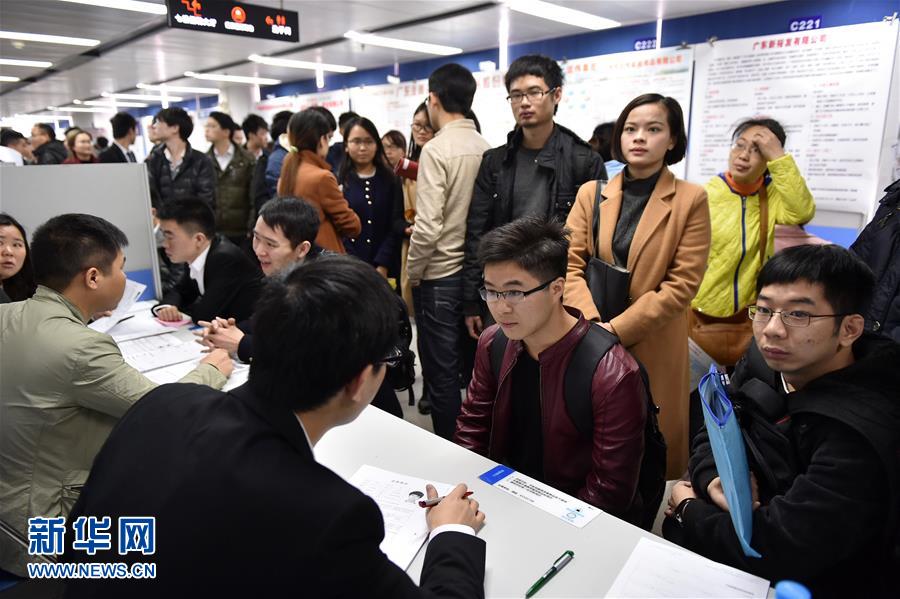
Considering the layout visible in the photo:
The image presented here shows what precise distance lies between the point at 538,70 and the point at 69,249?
1756 millimetres

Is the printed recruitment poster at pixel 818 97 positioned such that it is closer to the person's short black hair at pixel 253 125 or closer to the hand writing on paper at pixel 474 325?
the hand writing on paper at pixel 474 325

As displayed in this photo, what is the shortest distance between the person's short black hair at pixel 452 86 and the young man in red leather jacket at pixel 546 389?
1.14 m

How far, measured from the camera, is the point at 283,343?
812mm

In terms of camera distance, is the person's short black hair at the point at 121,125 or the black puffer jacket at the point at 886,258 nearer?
the black puffer jacket at the point at 886,258

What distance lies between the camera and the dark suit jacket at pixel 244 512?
73 centimetres

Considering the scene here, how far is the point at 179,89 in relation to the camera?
10508mm

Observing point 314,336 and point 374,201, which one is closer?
point 314,336

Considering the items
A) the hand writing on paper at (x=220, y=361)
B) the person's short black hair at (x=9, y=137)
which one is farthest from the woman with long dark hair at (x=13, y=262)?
the person's short black hair at (x=9, y=137)

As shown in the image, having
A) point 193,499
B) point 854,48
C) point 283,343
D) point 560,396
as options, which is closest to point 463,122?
point 560,396

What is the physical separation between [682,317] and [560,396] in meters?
0.81

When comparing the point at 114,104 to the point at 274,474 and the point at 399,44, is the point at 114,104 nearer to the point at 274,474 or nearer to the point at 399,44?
the point at 399,44

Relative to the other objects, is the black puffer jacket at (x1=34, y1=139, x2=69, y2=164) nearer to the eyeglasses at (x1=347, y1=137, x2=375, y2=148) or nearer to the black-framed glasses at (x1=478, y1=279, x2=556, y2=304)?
the eyeglasses at (x1=347, y1=137, x2=375, y2=148)

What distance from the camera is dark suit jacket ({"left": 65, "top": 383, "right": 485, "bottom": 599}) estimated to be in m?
0.73

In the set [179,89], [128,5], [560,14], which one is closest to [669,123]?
[560,14]
